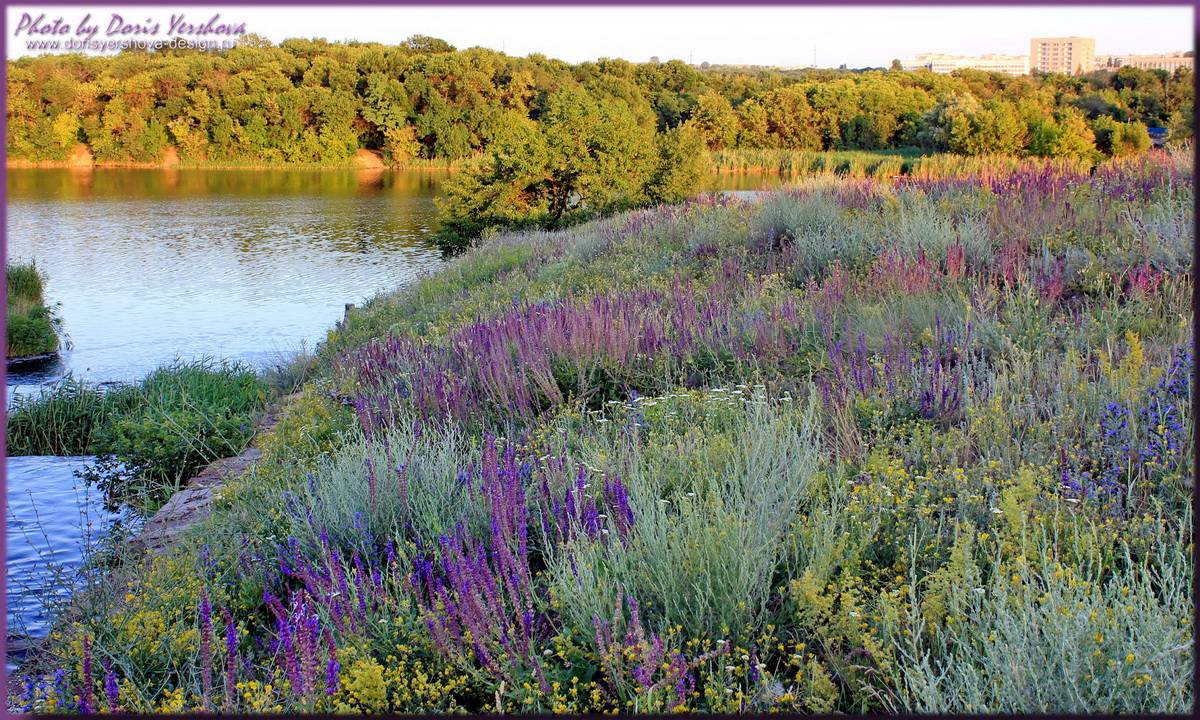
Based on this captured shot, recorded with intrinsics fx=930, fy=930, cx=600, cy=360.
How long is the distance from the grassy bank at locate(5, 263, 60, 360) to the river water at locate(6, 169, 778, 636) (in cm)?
43

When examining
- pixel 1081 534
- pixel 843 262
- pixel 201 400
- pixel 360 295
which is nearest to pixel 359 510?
pixel 1081 534

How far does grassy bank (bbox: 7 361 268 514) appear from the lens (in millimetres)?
8180

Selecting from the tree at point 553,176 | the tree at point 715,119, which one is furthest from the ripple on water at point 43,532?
the tree at point 715,119

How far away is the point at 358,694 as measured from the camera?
2.59 metres

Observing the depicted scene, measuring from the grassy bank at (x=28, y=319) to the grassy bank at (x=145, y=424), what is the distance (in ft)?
11.7

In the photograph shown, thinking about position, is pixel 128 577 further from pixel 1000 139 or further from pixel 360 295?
pixel 1000 139

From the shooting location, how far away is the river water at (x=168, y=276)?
23.0 ft

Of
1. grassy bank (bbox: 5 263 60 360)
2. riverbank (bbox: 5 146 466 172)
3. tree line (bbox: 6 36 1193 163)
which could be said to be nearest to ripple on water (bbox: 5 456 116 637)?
grassy bank (bbox: 5 263 60 360)

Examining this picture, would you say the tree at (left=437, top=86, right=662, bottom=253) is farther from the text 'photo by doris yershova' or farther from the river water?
the text 'photo by doris yershova'

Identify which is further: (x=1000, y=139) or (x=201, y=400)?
(x=1000, y=139)

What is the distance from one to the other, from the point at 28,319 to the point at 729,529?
17832 millimetres

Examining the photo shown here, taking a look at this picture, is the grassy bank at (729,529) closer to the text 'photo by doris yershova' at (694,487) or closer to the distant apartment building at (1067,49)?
the text 'photo by doris yershova' at (694,487)

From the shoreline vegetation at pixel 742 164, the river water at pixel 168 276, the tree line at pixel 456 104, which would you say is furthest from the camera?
the tree line at pixel 456 104

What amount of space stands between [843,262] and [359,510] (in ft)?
17.6
